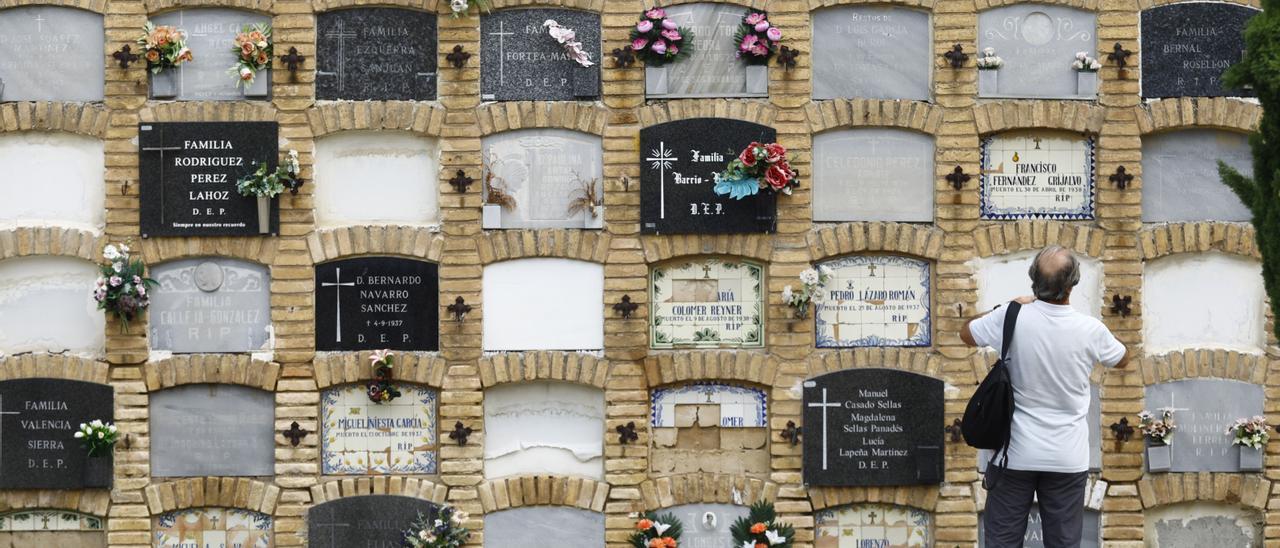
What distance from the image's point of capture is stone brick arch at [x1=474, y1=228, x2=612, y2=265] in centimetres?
851

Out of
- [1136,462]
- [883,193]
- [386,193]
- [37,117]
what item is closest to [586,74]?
[386,193]

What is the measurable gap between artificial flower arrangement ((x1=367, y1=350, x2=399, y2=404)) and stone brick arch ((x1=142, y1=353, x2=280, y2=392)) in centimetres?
61

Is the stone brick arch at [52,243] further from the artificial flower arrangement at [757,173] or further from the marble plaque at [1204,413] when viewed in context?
the marble plaque at [1204,413]

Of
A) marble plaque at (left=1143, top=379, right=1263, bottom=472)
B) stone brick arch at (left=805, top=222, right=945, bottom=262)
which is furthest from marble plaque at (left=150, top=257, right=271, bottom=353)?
marble plaque at (left=1143, top=379, right=1263, bottom=472)

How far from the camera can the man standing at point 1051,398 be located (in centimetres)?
596

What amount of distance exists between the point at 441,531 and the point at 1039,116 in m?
4.48

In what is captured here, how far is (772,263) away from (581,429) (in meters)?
1.58

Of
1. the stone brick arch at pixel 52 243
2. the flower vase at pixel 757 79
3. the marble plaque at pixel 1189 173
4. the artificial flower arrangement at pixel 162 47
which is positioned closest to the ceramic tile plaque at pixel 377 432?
the stone brick arch at pixel 52 243

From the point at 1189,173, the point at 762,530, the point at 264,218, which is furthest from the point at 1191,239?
the point at 264,218

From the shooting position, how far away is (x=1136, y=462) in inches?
337

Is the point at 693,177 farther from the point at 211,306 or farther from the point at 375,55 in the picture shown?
the point at 211,306

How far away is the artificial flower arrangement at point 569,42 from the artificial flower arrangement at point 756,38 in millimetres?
934

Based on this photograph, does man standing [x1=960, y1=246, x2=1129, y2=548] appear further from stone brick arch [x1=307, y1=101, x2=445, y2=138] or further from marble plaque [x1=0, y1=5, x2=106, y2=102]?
marble plaque [x1=0, y1=5, x2=106, y2=102]

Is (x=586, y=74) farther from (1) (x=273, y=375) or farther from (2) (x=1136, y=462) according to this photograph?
(2) (x=1136, y=462)
